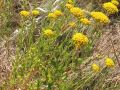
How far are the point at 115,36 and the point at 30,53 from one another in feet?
4.10

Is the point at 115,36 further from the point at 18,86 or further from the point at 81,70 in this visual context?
the point at 18,86

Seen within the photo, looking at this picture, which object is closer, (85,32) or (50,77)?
(50,77)

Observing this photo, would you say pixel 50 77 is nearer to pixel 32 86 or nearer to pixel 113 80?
pixel 32 86

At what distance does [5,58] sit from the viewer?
3561mm

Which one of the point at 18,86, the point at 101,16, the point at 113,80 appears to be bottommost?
the point at 113,80

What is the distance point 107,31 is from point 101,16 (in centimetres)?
116

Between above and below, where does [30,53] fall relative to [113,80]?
above

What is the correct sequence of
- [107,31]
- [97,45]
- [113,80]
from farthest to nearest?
[107,31]
[97,45]
[113,80]

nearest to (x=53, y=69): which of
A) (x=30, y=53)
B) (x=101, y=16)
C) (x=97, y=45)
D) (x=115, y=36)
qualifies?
(x=30, y=53)

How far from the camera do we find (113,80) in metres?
3.35

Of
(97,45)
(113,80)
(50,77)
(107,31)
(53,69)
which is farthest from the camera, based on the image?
(107,31)

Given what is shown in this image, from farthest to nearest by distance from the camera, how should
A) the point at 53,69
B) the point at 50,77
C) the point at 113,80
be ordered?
the point at 113,80
the point at 53,69
the point at 50,77

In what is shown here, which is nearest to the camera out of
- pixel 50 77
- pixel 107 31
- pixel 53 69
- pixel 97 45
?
pixel 50 77

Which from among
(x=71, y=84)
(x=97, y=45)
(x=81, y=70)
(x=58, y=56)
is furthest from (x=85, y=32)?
(x=71, y=84)
